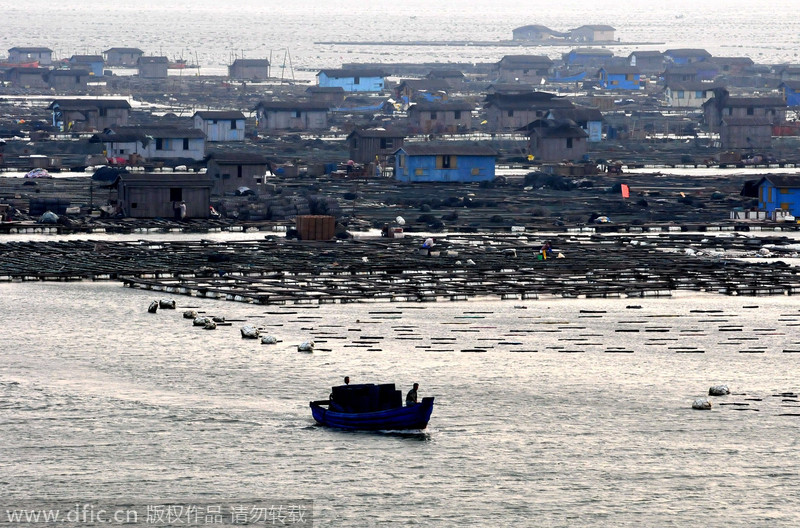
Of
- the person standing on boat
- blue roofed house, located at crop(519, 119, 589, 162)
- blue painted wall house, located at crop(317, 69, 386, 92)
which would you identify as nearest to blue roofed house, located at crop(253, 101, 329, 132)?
blue roofed house, located at crop(519, 119, 589, 162)

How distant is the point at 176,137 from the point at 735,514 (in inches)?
3135

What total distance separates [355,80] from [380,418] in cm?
14714

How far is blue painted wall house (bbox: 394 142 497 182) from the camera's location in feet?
325

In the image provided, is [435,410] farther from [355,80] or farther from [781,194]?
[355,80]

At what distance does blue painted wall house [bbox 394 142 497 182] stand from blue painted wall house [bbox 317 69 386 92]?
84.5m

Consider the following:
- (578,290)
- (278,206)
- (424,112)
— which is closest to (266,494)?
(578,290)

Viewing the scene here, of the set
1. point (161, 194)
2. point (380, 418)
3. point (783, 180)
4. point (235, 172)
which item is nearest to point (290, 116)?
point (235, 172)

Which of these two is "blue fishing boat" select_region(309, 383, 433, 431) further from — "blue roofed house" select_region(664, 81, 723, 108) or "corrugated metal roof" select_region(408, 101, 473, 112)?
"blue roofed house" select_region(664, 81, 723, 108)

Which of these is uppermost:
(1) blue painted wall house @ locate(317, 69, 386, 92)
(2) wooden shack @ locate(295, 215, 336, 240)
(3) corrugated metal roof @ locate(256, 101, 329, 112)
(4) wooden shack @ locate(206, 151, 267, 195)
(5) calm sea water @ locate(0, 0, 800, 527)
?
(1) blue painted wall house @ locate(317, 69, 386, 92)

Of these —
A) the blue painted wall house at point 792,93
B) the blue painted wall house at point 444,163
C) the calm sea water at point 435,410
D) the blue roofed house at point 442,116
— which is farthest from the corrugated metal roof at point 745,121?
the calm sea water at point 435,410

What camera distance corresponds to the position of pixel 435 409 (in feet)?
138

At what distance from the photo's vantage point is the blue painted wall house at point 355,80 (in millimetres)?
183125

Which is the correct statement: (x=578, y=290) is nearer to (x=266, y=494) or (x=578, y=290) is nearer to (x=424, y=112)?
(x=266, y=494)

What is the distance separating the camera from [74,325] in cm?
5444
